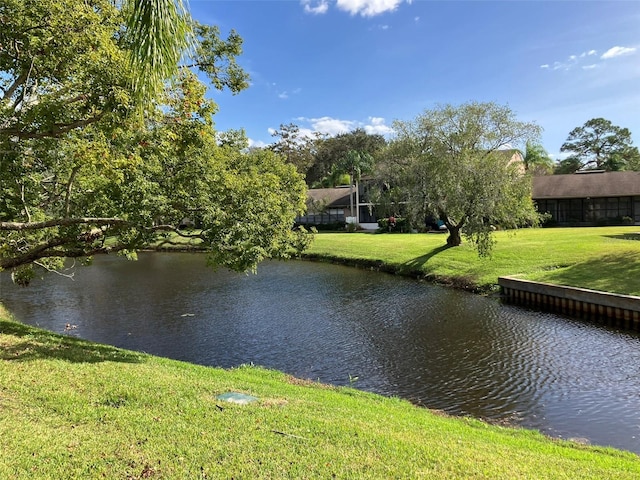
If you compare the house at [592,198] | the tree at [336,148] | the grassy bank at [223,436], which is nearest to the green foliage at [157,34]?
the grassy bank at [223,436]

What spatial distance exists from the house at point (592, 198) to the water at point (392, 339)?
32.1m

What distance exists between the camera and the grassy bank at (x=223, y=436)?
17.5ft

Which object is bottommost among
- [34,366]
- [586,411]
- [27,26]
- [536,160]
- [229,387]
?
[586,411]

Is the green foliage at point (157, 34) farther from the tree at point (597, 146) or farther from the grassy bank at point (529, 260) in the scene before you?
the tree at point (597, 146)

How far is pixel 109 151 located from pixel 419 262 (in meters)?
25.3

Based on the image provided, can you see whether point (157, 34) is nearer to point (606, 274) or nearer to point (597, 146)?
point (606, 274)

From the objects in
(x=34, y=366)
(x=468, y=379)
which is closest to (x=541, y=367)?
(x=468, y=379)

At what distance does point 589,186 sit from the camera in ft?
168

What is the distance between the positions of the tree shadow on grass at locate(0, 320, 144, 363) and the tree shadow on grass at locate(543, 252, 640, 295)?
62.1 ft

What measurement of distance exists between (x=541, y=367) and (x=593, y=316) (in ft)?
23.2

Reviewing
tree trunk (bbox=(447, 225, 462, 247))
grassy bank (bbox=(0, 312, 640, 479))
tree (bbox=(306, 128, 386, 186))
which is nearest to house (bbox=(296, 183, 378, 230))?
tree (bbox=(306, 128, 386, 186))

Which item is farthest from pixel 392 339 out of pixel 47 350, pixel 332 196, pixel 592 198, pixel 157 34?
pixel 332 196

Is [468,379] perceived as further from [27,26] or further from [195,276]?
[195,276]

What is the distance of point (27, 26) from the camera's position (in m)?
7.66
